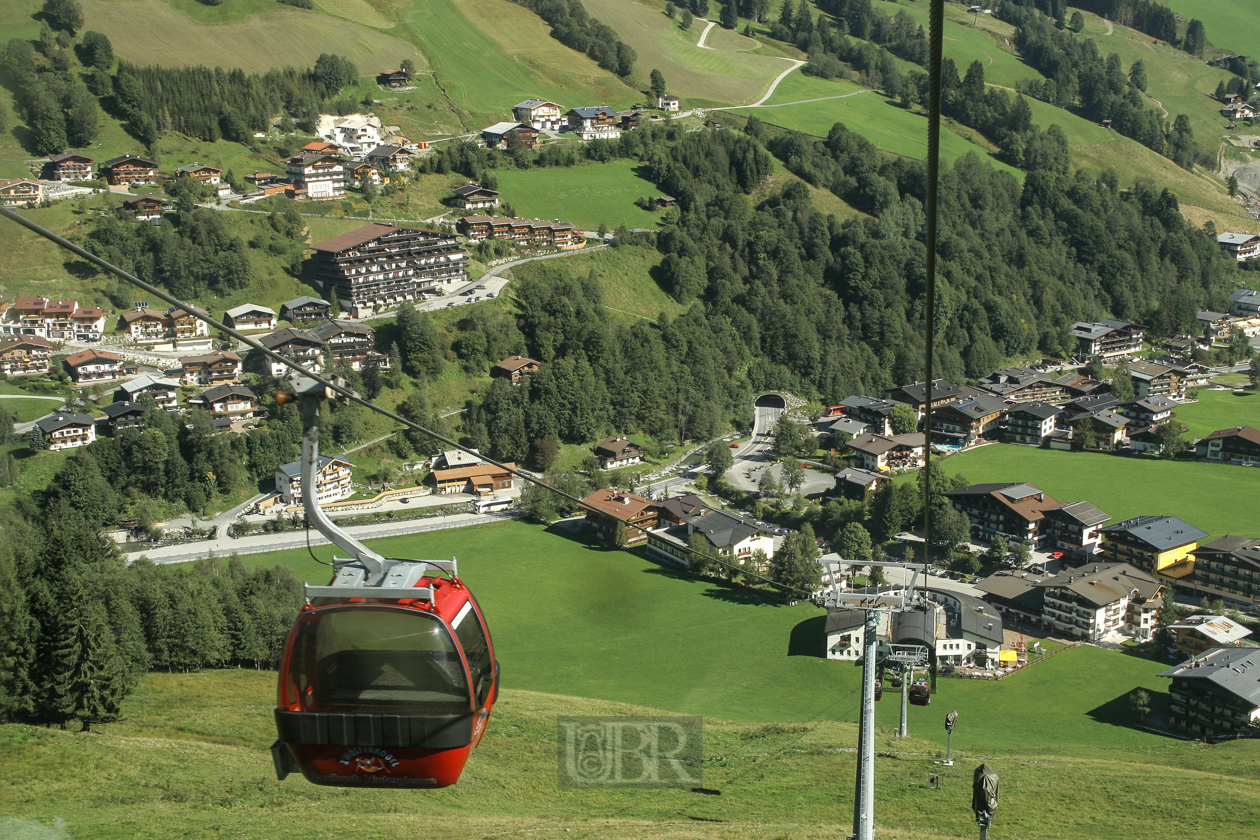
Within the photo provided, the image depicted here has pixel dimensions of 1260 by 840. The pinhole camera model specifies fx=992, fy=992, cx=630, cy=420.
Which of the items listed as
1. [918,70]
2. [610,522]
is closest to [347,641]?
[610,522]

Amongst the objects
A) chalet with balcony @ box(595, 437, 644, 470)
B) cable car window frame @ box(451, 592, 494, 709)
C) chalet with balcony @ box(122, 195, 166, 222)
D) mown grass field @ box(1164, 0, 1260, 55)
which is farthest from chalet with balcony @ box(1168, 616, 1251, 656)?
mown grass field @ box(1164, 0, 1260, 55)

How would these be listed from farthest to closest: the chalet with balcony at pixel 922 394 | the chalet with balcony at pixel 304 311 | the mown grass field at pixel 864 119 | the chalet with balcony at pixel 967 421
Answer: the mown grass field at pixel 864 119 → the chalet with balcony at pixel 922 394 → the chalet with balcony at pixel 967 421 → the chalet with balcony at pixel 304 311

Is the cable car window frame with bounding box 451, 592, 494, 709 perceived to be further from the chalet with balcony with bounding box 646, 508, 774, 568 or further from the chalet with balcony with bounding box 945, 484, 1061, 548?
the chalet with balcony with bounding box 945, 484, 1061, 548

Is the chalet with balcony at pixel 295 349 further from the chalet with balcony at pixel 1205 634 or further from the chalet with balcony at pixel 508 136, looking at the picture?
the chalet with balcony at pixel 1205 634

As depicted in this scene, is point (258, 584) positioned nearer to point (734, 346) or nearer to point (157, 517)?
point (157, 517)

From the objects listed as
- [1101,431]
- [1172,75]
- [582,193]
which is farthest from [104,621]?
[1172,75]

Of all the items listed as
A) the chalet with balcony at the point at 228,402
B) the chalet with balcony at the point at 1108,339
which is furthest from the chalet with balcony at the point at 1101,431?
the chalet with balcony at the point at 228,402

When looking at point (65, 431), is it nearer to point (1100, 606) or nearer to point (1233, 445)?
point (1100, 606)
